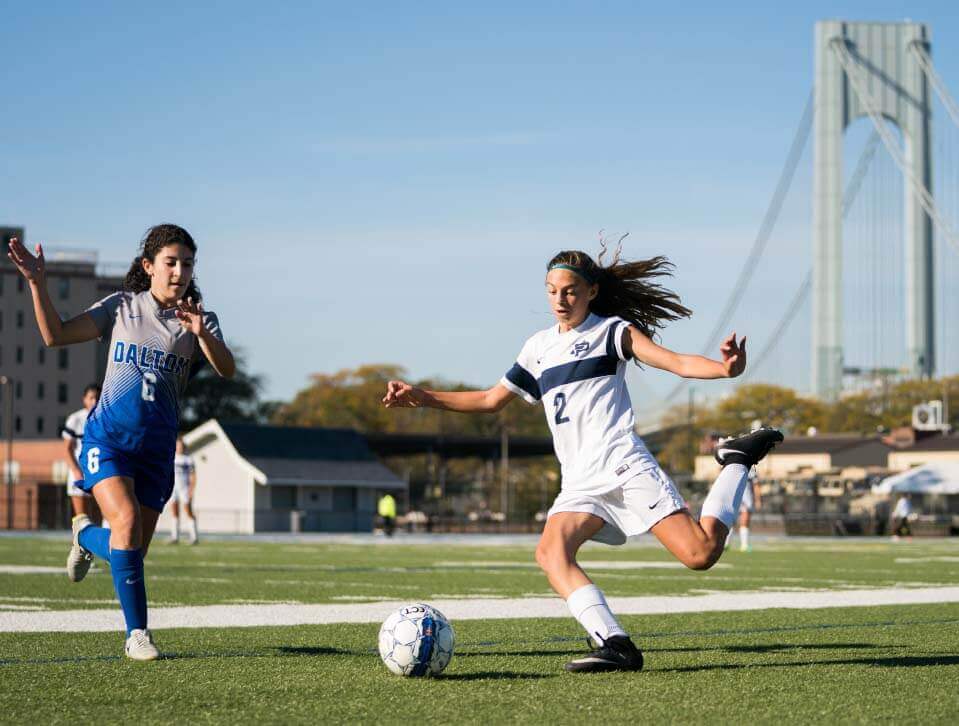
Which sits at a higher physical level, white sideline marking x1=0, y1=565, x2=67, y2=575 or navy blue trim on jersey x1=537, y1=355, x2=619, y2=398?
navy blue trim on jersey x1=537, y1=355, x2=619, y2=398

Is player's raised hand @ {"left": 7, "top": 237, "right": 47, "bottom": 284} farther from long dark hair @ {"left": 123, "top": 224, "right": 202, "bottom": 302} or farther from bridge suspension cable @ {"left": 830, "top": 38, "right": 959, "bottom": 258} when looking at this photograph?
bridge suspension cable @ {"left": 830, "top": 38, "right": 959, "bottom": 258}

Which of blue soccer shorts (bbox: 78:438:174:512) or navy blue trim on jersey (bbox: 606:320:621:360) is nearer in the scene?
navy blue trim on jersey (bbox: 606:320:621:360)

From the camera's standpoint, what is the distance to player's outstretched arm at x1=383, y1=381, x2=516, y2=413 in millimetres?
7277

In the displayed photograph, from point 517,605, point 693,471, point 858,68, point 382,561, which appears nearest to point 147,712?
point 517,605

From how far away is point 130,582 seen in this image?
712 centimetres

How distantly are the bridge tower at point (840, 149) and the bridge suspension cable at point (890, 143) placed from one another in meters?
0.11

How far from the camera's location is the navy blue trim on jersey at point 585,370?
22.4ft

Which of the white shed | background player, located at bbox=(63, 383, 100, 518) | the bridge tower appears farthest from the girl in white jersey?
the bridge tower

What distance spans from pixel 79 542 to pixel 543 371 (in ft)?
9.43

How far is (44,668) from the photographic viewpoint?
682cm

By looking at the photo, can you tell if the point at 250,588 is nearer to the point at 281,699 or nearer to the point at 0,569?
the point at 0,569

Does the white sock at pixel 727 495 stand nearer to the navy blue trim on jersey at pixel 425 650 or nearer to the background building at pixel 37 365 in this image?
the navy blue trim on jersey at pixel 425 650

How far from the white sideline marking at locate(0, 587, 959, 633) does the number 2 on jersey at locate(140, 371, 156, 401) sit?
2.26 metres

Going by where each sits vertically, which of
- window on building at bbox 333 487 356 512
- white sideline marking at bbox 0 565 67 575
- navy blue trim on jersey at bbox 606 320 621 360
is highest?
navy blue trim on jersey at bbox 606 320 621 360
